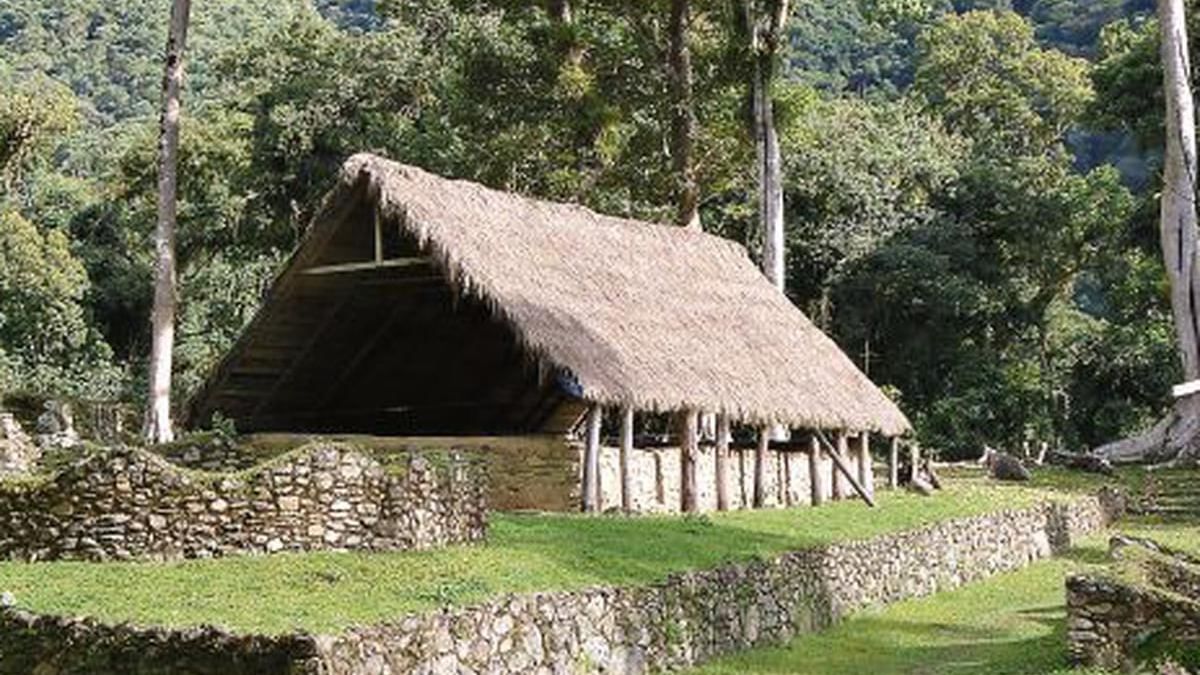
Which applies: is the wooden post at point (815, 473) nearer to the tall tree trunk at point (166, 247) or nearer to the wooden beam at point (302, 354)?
the wooden beam at point (302, 354)

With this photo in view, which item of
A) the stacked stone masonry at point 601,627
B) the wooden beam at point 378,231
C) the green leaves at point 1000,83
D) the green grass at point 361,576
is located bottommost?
the stacked stone masonry at point 601,627

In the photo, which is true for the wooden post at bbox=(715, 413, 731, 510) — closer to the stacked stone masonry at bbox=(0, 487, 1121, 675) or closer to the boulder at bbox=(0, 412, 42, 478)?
the stacked stone masonry at bbox=(0, 487, 1121, 675)

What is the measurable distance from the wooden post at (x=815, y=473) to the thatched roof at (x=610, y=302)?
769 mm

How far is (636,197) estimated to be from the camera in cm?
3148

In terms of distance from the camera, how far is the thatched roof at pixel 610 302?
17469mm

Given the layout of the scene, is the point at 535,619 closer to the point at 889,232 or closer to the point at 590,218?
the point at 590,218

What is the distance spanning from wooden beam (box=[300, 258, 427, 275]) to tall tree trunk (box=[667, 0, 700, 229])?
39.6 ft

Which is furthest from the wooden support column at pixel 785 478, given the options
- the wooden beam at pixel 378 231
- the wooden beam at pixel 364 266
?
the wooden beam at pixel 378 231

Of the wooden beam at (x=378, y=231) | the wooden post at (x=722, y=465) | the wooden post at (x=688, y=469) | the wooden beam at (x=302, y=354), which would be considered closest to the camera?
the wooden beam at (x=378, y=231)

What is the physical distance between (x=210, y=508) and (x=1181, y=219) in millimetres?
24739

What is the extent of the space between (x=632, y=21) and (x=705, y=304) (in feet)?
35.7

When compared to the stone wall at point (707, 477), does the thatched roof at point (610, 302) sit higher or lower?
higher

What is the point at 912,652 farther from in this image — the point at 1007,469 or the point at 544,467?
the point at 1007,469

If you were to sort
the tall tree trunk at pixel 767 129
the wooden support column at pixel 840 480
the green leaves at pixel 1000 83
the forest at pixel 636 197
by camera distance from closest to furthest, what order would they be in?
the wooden support column at pixel 840 480, the tall tree trunk at pixel 767 129, the forest at pixel 636 197, the green leaves at pixel 1000 83
